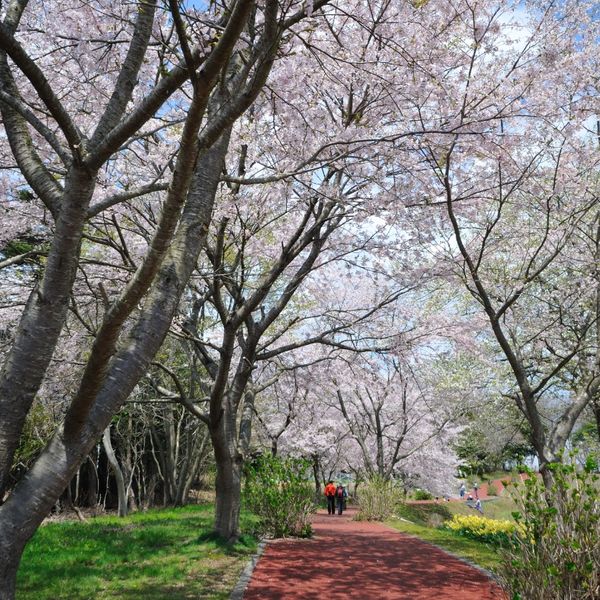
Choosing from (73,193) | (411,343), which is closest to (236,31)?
(73,193)

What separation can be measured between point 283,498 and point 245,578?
13.1 feet

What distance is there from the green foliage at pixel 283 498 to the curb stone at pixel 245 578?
1.76 meters

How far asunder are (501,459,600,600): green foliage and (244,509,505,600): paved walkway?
62.7 inches

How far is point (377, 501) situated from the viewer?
16172 millimetres

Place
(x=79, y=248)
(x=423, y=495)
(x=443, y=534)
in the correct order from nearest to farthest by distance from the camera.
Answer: (x=79, y=248) < (x=443, y=534) < (x=423, y=495)

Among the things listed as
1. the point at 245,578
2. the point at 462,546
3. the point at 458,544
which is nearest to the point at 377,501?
the point at 458,544

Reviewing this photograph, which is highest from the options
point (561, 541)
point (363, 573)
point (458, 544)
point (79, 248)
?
point (79, 248)

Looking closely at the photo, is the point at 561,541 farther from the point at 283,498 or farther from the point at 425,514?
the point at 425,514

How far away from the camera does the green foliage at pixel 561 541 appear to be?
400cm

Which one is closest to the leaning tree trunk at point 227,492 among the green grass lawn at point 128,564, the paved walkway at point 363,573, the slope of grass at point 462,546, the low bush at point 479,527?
the green grass lawn at point 128,564

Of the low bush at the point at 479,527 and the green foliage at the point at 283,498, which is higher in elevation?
the green foliage at the point at 283,498

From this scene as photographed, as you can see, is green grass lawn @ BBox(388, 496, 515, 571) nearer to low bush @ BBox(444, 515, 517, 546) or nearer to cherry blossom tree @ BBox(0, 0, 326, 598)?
low bush @ BBox(444, 515, 517, 546)

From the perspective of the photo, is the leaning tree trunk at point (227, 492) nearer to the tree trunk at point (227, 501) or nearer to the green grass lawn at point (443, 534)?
the tree trunk at point (227, 501)

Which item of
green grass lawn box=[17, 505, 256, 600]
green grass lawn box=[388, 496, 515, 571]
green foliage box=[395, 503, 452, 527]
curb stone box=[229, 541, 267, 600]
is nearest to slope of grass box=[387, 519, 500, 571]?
green grass lawn box=[388, 496, 515, 571]
